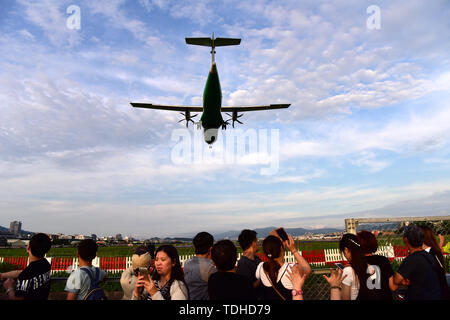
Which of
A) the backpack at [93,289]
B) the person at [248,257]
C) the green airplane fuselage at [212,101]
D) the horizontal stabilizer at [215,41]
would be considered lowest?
the backpack at [93,289]

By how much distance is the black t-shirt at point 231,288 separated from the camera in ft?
8.61

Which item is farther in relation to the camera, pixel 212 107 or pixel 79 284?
pixel 212 107

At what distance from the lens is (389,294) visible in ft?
11.4

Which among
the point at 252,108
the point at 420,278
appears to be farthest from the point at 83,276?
the point at 252,108

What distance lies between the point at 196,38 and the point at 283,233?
19.4m

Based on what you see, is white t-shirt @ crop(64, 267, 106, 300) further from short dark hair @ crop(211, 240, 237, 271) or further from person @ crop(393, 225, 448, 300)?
person @ crop(393, 225, 448, 300)

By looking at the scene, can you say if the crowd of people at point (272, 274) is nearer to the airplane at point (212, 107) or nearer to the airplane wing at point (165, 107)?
the airplane at point (212, 107)

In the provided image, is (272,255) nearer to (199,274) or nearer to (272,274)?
(272,274)

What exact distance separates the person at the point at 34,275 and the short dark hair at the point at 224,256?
2469 millimetres

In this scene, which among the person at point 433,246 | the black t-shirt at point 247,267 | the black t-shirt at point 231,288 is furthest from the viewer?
the black t-shirt at point 247,267

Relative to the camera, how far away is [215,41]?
64.3 feet

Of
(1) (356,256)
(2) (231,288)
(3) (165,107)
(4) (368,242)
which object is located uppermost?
(3) (165,107)

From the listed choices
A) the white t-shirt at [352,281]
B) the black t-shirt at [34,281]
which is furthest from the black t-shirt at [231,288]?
the black t-shirt at [34,281]

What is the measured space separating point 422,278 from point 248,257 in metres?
2.34
